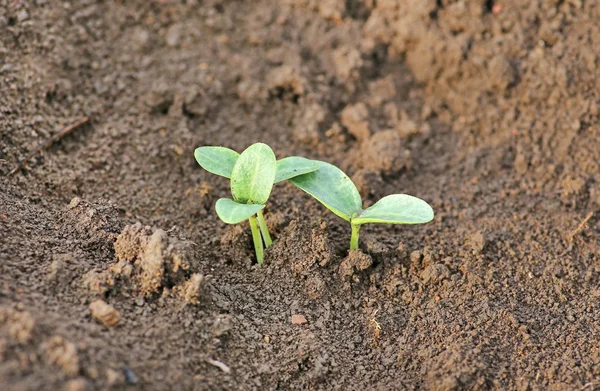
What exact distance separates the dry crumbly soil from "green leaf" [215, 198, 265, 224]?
0.61 feet

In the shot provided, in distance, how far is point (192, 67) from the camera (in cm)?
267

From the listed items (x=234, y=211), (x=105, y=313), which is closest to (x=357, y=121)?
(x=234, y=211)

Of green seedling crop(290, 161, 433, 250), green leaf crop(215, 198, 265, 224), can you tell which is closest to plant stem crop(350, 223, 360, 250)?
green seedling crop(290, 161, 433, 250)

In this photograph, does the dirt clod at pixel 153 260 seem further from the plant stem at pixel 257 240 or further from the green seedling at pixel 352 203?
the green seedling at pixel 352 203

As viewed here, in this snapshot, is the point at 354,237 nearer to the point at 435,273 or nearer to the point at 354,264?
the point at 354,264

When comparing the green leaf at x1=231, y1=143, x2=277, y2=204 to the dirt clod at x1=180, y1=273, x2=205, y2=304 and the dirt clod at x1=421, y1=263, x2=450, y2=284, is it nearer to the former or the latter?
the dirt clod at x1=180, y1=273, x2=205, y2=304

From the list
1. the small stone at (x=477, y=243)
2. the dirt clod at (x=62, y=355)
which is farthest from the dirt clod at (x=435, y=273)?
the dirt clod at (x=62, y=355)

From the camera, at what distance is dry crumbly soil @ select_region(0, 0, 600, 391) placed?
5.81 ft

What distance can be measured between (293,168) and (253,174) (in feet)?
0.41

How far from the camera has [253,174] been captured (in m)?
1.92

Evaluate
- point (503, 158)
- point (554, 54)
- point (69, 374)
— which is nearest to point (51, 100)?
point (69, 374)

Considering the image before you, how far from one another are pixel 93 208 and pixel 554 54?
6.30ft

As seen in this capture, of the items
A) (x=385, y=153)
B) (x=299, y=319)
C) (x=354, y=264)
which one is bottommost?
(x=299, y=319)

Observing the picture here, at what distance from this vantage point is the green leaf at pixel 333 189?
6.36 feet
